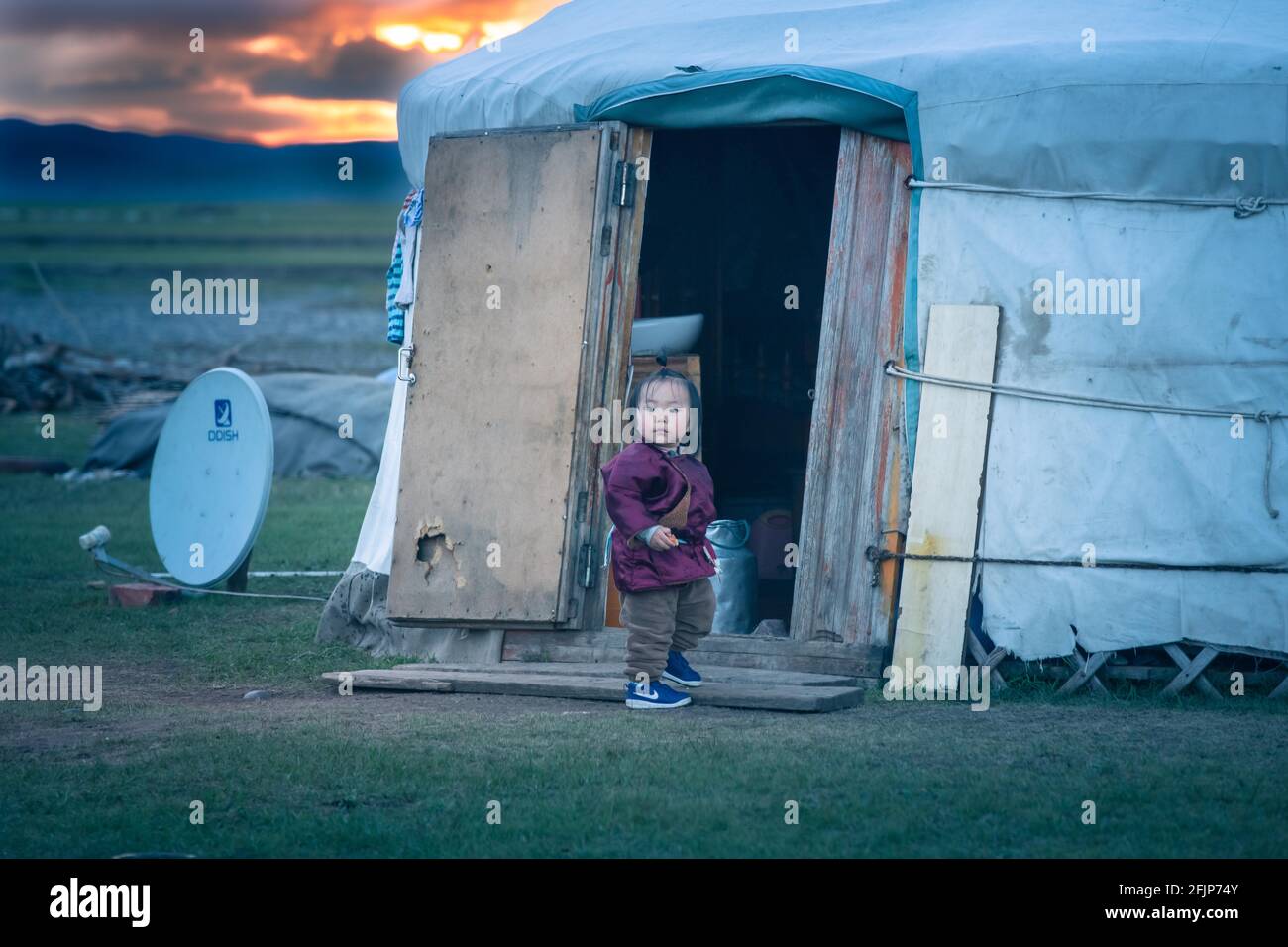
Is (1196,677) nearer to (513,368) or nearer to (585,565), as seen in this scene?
(585,565)

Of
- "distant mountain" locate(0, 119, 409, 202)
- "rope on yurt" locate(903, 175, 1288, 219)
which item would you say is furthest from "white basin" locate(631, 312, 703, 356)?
"distant mountain" locate(0, 119, 409, 202)

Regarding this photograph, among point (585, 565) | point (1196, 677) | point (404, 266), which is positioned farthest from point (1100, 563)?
point (404, 266)

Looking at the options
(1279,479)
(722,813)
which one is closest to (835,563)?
(1279,479)

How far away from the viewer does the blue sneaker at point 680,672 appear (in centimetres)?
597

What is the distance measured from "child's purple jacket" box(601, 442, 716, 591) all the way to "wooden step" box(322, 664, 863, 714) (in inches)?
17.3

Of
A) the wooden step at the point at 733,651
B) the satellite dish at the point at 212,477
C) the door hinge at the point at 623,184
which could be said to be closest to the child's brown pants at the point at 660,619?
the wooden step at the point at 733,651

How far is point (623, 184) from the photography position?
263 inches

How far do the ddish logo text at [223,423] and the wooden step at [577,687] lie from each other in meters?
2.71

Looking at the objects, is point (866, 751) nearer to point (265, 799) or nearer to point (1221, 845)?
point (1221, 845)

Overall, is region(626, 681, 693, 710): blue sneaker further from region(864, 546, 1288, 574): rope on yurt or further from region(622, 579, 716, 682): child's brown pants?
region(864, 546, 1288, 574): rope on yurt

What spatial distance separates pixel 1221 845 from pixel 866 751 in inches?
49.2

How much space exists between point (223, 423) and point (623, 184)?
3.30 m

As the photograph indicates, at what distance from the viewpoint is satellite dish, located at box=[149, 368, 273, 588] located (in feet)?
28.3

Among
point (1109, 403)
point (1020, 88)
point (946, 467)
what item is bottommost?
point (946, 467)
